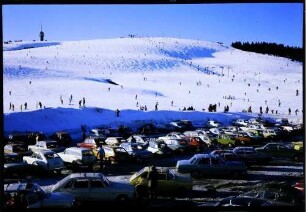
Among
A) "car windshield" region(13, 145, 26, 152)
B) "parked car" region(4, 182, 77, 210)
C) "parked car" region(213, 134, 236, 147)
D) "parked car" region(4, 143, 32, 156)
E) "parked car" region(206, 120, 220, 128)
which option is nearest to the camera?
"parked car" region(4, 182, 77, 210)

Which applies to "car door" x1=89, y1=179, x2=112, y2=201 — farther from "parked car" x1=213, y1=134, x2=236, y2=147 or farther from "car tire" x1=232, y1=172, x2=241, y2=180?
"parked car" x1=213, y1=134, x2=236, y2=147

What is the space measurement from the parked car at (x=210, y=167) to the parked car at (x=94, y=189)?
3.52m

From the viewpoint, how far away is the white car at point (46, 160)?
11938 millimetres

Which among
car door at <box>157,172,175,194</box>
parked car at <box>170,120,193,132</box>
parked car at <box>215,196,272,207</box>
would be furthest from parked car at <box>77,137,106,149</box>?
parked car at <box>215,196,272,207</box>

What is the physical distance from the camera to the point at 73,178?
8102 mm

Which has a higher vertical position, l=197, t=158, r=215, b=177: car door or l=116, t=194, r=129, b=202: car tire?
l=197, t=158, r=215, b=177: car door

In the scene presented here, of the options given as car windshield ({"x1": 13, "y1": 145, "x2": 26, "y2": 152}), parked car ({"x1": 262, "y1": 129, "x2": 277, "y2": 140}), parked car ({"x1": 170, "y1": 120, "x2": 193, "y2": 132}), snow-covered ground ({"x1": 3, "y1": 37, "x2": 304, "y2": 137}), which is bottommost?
car windshield ({"x1": 13, "y1": 145, "x2": 26, "y2": 152})

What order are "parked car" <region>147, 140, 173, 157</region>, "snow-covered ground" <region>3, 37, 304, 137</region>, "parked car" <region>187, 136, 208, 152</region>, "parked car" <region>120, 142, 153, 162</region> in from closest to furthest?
"parked car" <region>120, 142, 153, 162</region>, "parked car" <region>147, 140, 173, 157</region>, "snow-covered ground" <region>3, 37, 304, 137</region>, "parked car" <region>187, 136, 208, 152</region>

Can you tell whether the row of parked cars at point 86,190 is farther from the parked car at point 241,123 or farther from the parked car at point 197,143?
the parked car at point 241,123

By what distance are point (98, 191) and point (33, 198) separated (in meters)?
1.54

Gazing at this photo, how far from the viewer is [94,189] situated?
316 inches

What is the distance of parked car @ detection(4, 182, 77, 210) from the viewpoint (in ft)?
21.4

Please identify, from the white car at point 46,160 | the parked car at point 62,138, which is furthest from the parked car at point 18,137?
the white car at point 46,160

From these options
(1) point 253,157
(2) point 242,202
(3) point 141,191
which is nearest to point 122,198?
(3) point 141,191
